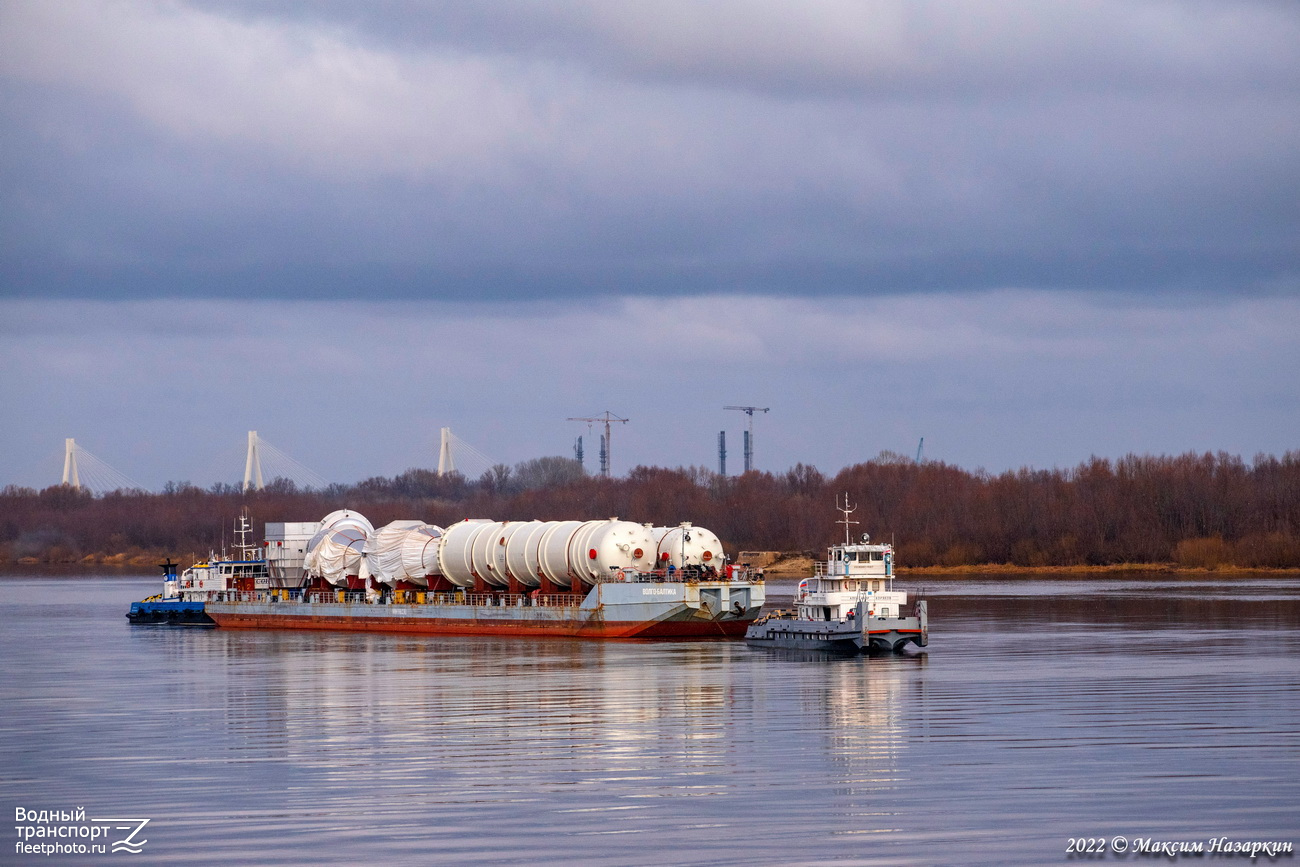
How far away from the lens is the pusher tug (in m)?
63.9

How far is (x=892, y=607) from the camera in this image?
6588cm

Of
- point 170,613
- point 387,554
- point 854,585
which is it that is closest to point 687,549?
point 854,585

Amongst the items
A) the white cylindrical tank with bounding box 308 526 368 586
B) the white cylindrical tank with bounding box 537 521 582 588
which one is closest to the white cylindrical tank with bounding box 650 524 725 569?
the white cylindrical tank with bounding box 537 521 582 588

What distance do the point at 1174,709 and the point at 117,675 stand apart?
4233 centimetres

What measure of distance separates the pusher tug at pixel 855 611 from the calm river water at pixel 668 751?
123cm

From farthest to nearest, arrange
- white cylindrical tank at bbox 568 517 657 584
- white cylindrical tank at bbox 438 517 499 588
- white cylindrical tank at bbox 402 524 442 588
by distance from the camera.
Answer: white cylindrical tank at bbox 402 524 442 588 → white cylindrical tank at bbox 438 517 499 588 → white cylindrical tank at bbox 568 517 657 584

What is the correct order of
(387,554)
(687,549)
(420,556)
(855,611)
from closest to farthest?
1. (855,611)
2. (687,549)
3. (420,556)
4. (387,554)

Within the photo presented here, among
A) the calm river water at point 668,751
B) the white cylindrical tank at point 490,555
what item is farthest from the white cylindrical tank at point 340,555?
the calm river water at point 668,751

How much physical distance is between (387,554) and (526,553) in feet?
45.6

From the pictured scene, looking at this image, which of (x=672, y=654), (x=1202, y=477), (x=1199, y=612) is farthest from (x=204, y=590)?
(x=1202, y=477)

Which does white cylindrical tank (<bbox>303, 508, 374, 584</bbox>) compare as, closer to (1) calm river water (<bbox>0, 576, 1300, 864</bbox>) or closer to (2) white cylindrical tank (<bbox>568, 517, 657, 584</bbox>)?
(2) white cylindrical tank (<bbox>568, 517, 657, 584</bbox>)

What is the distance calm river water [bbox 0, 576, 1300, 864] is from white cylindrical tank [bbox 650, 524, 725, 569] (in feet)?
17.0

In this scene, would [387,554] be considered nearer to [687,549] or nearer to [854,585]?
[687,549]

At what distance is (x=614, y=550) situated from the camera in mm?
77250
